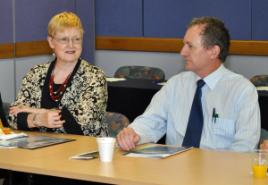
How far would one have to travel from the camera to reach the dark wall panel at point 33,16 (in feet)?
21.5

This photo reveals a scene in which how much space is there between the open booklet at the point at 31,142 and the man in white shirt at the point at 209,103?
1.32 feet

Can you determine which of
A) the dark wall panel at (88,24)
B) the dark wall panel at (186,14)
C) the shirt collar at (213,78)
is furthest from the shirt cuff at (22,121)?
the dark wall panel at (88,24)

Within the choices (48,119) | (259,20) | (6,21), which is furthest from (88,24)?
(48,119)

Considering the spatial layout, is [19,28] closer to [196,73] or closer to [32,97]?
[32,97]

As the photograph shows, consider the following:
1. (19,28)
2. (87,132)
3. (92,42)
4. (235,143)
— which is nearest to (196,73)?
(235,143)

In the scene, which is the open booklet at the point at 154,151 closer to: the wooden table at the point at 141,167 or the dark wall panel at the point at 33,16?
the wooden table at the point at 141,167

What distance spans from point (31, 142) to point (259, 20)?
12.6 ft

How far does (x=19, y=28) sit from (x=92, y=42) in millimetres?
1297

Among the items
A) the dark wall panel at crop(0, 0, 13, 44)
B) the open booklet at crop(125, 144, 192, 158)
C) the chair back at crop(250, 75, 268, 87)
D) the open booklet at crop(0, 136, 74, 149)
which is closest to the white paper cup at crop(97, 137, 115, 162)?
the open booklet at crop(125, 144, 192, 158)

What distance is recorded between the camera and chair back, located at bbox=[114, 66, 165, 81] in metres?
6.29

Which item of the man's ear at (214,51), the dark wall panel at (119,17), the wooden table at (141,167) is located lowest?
the wooden table at (141,167)

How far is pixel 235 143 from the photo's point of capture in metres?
3.36

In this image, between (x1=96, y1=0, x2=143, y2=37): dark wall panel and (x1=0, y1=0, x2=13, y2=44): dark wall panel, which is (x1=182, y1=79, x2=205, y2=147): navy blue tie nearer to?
(x1=0, y1=0, x2=13, y2=44): dark wall panel

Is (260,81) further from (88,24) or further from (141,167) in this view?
(141,167)
